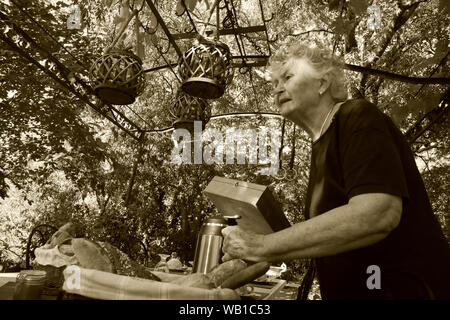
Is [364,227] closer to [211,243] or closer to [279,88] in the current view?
[279,88]

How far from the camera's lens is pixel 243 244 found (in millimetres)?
1080

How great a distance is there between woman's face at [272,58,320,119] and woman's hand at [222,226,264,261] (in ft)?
1.85

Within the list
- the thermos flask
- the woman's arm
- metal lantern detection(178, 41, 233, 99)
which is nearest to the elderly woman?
the woman's arm

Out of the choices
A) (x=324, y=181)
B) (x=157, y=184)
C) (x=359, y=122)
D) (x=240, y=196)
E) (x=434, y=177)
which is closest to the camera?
(x=359, y=122)

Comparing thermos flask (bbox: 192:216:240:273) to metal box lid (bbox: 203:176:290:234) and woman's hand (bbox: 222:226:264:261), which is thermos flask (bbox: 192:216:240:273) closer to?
metal box lid (bbox: 203:176:290:234)

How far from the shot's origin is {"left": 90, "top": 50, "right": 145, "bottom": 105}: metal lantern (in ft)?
7.61

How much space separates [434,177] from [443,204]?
0.90 metres

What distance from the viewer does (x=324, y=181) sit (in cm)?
124

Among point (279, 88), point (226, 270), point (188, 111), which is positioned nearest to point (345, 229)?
point (226, 270)

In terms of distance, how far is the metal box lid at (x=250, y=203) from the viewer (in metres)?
1.53

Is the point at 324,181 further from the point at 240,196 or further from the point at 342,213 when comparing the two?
the point at 240,196

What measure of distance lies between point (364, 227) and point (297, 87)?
0.64m

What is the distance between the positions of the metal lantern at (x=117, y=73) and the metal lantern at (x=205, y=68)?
0.30 m
